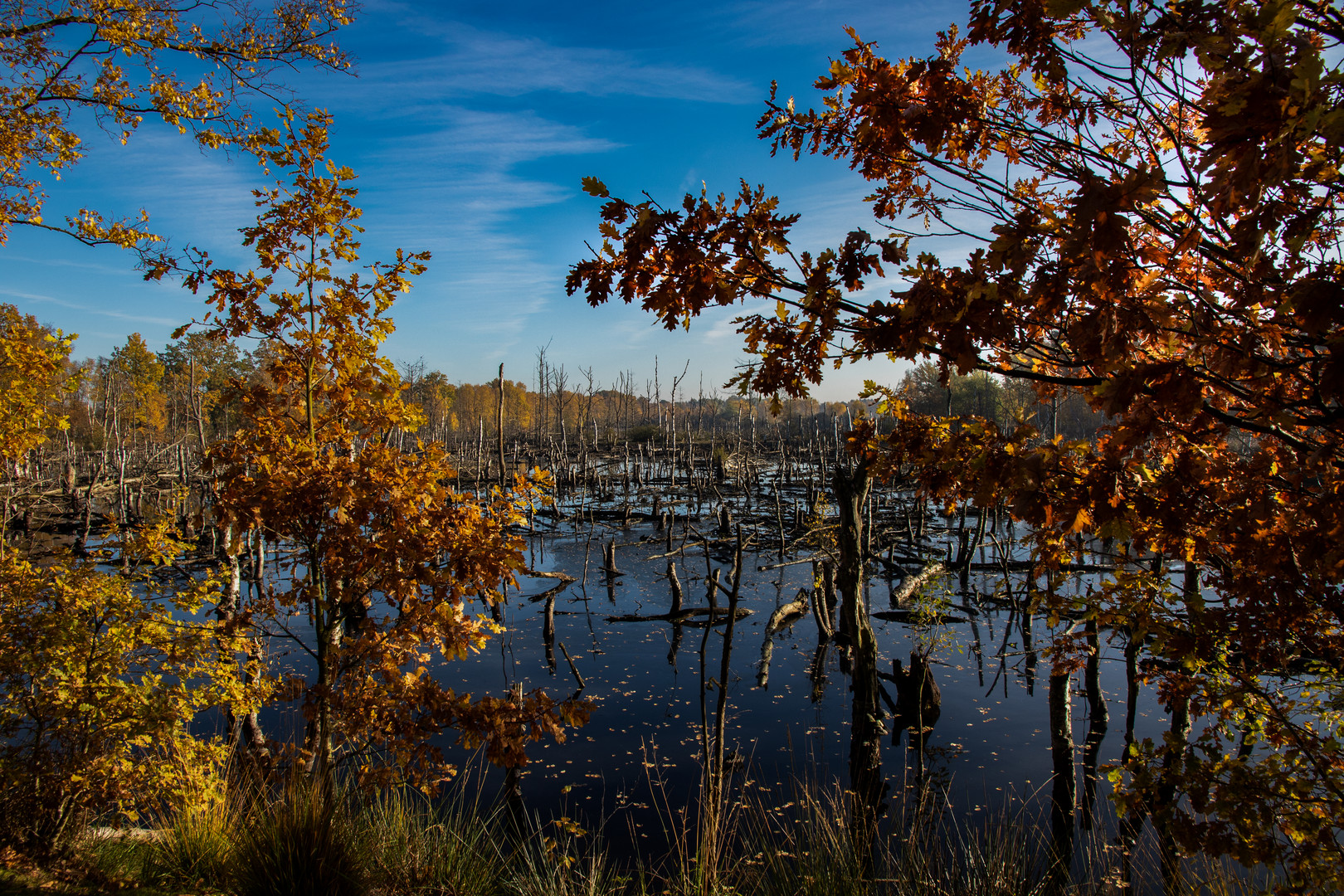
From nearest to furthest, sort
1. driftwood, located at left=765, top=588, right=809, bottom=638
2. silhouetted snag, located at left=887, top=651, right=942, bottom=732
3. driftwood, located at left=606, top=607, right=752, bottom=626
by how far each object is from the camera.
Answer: silhouetted snag, located at left=887, top=651, right=942, bottom=732 < driftwood, located at left=765, top=588, right=809, bottom=638 < driftwood, located at left=606, top=607, right=752, bottom=626

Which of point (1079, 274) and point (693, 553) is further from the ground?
point (1079, 274)

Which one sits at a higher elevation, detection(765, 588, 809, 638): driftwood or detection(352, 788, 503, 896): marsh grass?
detection(352, 788, 503, 896): marsh grass

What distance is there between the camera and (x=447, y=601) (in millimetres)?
3867

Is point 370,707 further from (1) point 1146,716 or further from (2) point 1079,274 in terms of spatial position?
(1) point 1146,716

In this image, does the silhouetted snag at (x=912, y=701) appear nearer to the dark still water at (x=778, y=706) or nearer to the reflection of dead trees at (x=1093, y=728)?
the dark still water at (x=778, y=706)

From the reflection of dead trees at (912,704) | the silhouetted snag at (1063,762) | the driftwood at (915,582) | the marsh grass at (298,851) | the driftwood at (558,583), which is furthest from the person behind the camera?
the driftwood at (558,583)

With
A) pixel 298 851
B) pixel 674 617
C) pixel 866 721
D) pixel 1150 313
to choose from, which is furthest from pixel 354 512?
pixel 674 617

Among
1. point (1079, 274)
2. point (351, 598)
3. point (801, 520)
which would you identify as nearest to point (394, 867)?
point (351, 598)

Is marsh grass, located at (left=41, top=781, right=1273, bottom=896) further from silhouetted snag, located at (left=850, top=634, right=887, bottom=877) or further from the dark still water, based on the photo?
silhouetted snag, located at (left=850, top=634, right=887, bottom=877)

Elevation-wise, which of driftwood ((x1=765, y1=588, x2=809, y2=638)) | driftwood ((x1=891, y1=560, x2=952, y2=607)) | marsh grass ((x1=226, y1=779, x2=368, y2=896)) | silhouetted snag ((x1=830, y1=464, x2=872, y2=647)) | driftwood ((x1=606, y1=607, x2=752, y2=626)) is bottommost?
driftwood ((x1=606, y1=607, x2=752, y2=626))

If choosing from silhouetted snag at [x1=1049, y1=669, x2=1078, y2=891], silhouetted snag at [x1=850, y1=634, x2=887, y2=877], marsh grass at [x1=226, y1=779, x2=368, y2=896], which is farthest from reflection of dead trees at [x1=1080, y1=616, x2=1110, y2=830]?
marsh grass at [x1=226, y1=779, x2=368, y2=896]

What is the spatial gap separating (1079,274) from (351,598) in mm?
4128

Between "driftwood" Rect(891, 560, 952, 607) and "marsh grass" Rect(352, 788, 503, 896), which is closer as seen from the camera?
"marsh grass" Rect(352, 788, 503, 896)

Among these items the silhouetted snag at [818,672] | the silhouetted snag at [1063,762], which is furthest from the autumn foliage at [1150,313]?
the silhouetted snag at [818,672]
